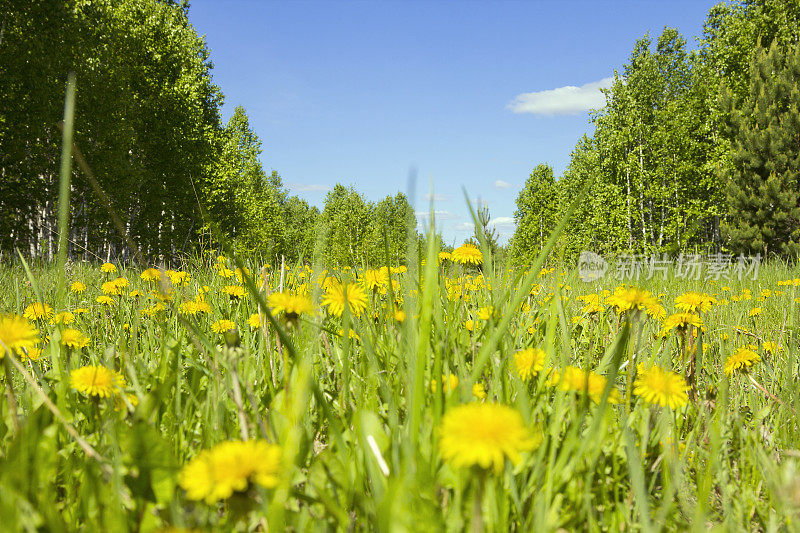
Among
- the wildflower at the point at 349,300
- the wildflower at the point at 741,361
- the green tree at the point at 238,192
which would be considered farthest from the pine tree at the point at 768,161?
the wildflower at the point at 349,300

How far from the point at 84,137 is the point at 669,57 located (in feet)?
89.1

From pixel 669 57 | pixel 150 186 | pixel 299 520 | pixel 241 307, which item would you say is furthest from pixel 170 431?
pixel 669 57

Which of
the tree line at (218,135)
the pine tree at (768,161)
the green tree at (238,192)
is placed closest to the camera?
the tree line at (218,135)

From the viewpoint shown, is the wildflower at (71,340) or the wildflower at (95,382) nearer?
the wildflower at (95,382)

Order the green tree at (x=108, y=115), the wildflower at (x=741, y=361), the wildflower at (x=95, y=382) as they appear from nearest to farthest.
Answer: the wildflower at (x=95, y=382) → the wildflower at (x=741, y=361) → the green tree at (x=108, y=115)

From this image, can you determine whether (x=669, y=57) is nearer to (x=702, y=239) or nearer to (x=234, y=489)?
(x=702, y=239)

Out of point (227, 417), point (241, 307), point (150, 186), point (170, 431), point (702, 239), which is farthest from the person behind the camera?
point (702, 239)

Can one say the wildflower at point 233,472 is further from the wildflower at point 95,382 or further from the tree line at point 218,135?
the tree line at point 218,135

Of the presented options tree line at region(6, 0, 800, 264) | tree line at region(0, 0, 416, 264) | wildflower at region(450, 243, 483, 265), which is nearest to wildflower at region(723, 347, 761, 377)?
wildflower at region(450, 243, 483, 265)

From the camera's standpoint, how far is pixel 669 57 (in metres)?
23.6

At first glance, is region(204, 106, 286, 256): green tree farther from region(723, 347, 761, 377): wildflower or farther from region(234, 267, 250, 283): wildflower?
region(723, 347, 761, 377): wildflower

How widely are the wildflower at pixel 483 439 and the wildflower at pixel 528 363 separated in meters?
0.64

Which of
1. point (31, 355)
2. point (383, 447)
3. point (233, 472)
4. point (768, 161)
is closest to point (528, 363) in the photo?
point (383, 447)

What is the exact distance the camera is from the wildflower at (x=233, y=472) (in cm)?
55
